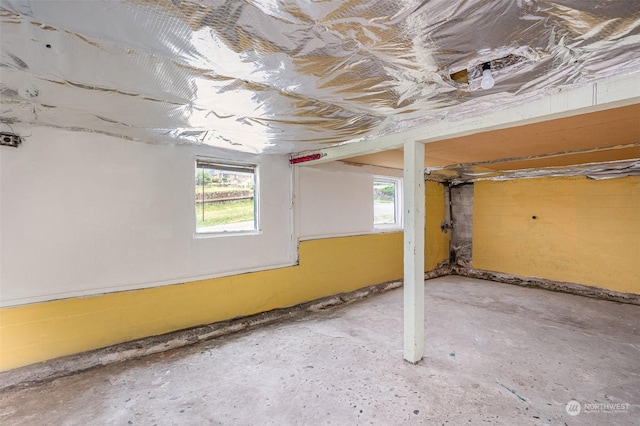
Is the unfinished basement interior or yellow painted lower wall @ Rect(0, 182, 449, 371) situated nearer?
the unfinished basement interior

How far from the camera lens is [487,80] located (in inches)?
60.2

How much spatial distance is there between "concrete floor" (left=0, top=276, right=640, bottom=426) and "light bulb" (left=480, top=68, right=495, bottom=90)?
1.93m

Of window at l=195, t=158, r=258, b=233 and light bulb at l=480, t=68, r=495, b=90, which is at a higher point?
light bulb at l=480, t=68, r=495, b=90

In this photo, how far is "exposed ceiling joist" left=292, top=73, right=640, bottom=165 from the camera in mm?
1527

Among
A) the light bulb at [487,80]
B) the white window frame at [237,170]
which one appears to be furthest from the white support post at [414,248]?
the white window frame at [237,170]

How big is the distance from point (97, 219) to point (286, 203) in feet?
6.29

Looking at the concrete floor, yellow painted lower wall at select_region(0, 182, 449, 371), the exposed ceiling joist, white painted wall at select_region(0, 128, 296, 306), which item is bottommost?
the concrete floor

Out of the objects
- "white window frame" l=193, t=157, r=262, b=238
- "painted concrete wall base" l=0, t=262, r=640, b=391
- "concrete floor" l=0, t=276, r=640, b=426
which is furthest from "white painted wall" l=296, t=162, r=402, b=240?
"concrete floor" l=0, t=276, r=640, b=426

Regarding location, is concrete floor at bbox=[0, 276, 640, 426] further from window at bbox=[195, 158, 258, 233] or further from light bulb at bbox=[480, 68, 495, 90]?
light bulb at bbox=[480, 68, 495, 90]

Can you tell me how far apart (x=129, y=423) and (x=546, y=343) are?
3.44 m

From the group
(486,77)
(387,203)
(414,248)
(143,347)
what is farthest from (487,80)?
(387,203)

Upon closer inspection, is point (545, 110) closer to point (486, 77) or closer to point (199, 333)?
point (486, 77)

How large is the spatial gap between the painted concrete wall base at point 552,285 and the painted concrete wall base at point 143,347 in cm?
334

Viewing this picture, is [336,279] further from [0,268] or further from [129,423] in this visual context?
[0,268]
